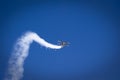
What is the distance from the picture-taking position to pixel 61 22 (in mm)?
1678

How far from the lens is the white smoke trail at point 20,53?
1.61 metres

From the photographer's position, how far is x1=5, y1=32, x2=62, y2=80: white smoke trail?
161 cm

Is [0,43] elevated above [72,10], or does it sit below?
below

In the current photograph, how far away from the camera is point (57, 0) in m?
1.67

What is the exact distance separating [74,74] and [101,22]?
0.47 metres

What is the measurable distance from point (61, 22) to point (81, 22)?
16 centimetres

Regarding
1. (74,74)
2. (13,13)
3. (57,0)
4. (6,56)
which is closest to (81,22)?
(57,0)

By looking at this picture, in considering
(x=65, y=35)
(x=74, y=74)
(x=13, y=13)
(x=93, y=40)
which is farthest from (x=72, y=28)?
(x=13, y=13)

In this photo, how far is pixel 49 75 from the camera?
166 cm

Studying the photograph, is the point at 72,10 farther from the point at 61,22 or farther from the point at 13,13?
the point at 13,13

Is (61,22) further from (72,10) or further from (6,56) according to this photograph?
(6,56)

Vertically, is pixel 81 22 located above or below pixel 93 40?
above

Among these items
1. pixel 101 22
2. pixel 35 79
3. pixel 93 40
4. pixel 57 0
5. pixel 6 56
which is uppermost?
pixel 57 0

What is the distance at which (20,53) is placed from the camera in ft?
5.32
